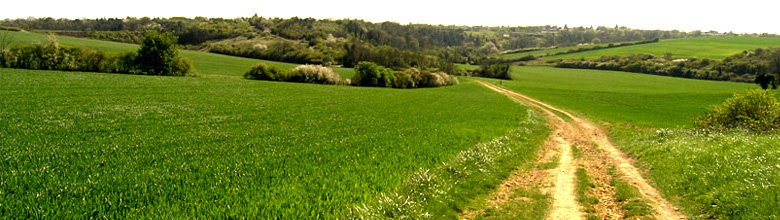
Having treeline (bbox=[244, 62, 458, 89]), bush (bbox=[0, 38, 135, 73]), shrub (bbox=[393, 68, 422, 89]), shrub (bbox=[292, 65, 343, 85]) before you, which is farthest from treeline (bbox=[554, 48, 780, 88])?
bush (bbox=[0, 38, 135, 73])

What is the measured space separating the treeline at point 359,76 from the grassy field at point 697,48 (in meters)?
109

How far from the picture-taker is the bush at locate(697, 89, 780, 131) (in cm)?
2173

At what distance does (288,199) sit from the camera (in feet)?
29.3

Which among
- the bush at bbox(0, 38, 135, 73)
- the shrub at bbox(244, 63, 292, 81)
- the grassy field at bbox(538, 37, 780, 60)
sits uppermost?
the grassy field at bbox(538, 37, 780, 60)

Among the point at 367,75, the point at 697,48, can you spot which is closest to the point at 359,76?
the point at 367,75

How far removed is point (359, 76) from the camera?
7969cm

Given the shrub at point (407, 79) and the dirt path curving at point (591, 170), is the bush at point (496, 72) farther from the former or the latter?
the dirt path curving at point (591, 170)

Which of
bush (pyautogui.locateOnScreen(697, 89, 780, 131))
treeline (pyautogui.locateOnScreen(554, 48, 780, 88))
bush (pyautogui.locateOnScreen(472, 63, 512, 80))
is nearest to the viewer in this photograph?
bush (pyautogui.locateOnScreen(697, 89, 780, 131))

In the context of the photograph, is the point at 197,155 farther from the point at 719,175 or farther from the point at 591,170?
the point at 719,175

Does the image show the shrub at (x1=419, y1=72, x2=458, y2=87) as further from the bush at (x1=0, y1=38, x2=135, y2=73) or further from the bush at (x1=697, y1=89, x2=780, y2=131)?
the bush at (x1=697, y1=89, x2=780, y2=131)

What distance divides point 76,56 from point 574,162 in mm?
61683

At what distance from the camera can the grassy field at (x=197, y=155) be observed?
27.2 ft

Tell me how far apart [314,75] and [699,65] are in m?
131

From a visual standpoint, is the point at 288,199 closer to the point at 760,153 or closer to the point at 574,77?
the point at 760,153
